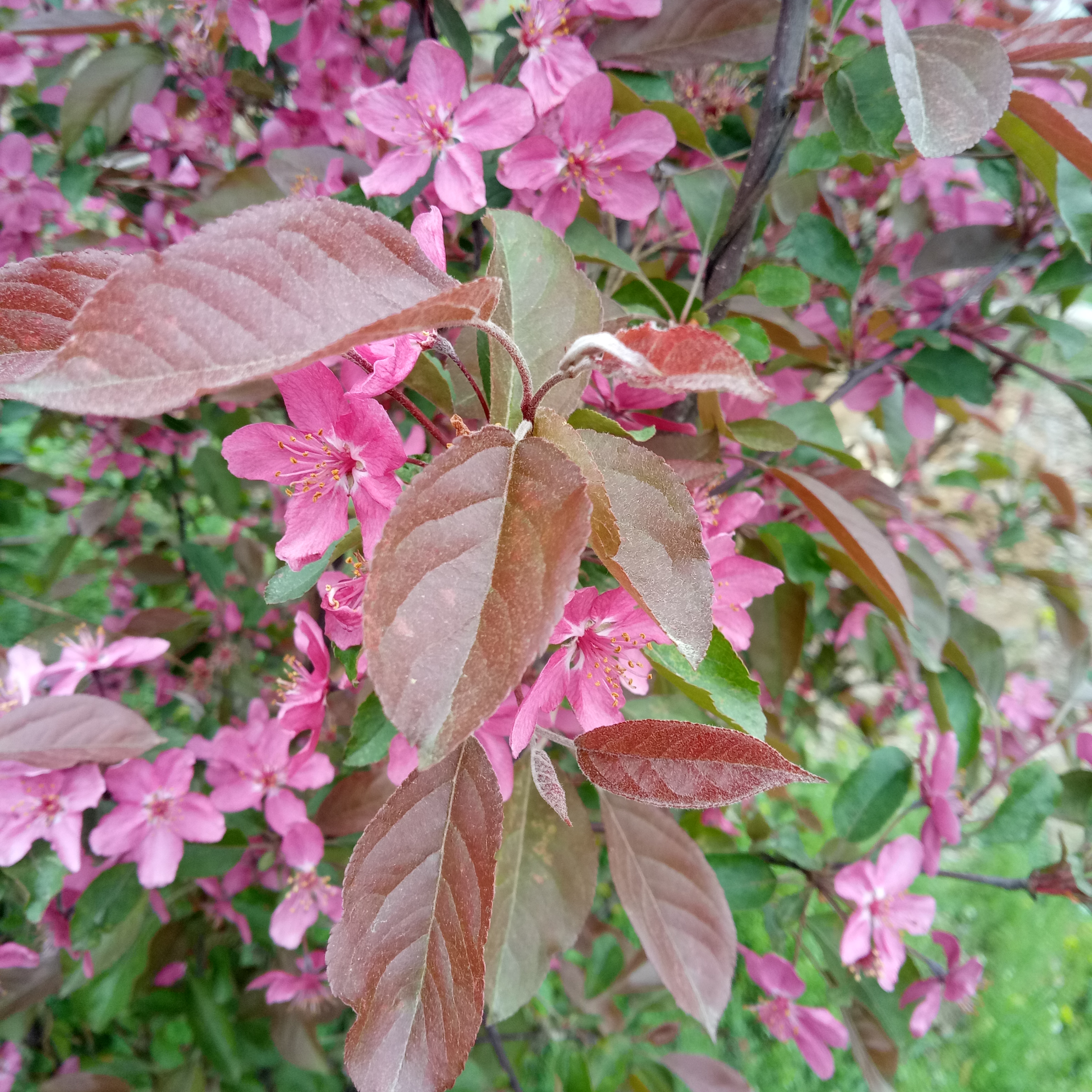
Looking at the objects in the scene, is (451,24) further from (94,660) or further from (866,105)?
(94,660)

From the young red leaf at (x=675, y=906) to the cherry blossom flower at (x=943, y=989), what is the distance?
58 cm

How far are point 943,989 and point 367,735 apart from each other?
1.02 meters

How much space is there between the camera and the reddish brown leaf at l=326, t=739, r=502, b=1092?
1.53 ft

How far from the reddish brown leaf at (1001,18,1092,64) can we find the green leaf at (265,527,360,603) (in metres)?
0.75

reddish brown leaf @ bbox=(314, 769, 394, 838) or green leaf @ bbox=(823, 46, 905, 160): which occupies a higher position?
green leaf @ bbox=(823, 46, 905, 160)

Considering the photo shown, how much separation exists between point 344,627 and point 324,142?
101 centimetres

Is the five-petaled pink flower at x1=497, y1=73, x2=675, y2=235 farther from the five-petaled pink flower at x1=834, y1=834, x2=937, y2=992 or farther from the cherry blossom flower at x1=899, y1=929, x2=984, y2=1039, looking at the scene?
the cherry blossom flower at x1=899, y1=929, x2=984, y2=1039

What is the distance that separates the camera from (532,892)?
0.72 meters

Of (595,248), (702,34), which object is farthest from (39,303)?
(702,34)

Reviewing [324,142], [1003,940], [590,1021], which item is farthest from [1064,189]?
[1003,940]

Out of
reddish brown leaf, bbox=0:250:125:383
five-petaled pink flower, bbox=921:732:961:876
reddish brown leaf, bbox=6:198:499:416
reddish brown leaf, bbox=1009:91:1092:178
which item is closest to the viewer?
reddish brown leaf, bbox=6:198:499:416

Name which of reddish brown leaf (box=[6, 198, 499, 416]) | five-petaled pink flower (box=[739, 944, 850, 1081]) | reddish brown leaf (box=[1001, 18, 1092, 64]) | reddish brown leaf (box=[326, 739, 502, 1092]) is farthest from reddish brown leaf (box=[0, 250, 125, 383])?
five-petaled pink flower (box=[739, 944, 850, 1081])

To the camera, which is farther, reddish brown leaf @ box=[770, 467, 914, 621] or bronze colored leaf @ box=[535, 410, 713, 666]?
reddish brown leaf @ box=[770, 467, 914, 621]

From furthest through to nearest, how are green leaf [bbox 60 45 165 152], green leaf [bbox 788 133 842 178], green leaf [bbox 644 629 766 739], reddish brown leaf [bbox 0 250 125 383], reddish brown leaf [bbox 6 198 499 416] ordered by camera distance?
green leaf [bbox 60 45 165 152]
green leaf [bbox 788 133 842 178]
green leaf [bbox 644 629 766 739]
reddish brown leaf [bbox 0 250 125 383]
reddish brown leaf [bbox 6 198 499 416]
